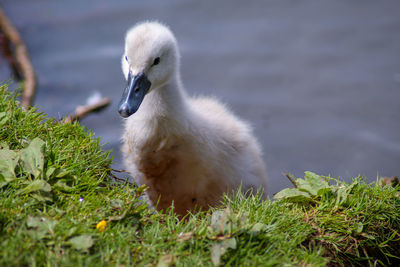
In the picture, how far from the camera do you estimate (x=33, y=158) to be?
2.92 m

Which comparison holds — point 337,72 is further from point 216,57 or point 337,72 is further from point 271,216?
point 271,216

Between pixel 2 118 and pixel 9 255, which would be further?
pixel 2 118

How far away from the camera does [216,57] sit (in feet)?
23.7

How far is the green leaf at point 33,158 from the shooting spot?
9.40 feet

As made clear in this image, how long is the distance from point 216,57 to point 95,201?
186 inches

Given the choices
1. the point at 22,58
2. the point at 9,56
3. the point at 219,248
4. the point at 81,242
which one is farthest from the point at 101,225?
the point at 9,56

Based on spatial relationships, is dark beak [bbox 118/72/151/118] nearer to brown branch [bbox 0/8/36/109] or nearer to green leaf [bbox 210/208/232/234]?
green leaf [bbox 210/208/232/234]

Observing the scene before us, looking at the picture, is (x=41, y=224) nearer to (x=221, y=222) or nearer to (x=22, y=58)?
(x=221, y=222)

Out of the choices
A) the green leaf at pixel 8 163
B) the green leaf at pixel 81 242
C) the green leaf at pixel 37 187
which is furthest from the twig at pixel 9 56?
the green leaf at pixel 81 242

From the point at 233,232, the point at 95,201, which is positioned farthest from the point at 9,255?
the point at 233,232

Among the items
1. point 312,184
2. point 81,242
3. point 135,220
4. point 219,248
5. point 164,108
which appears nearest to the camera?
point 81,242

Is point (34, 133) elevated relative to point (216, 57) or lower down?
lower down

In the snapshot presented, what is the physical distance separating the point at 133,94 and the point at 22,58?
4.08m

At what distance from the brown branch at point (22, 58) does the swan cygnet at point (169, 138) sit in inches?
108
